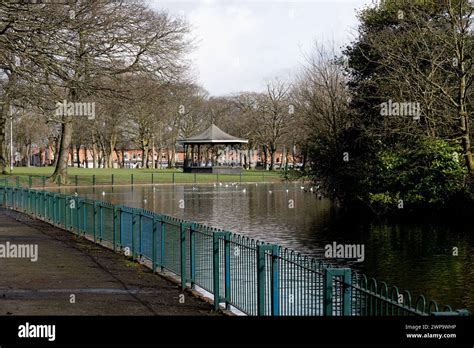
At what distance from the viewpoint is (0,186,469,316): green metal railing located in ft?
25.3

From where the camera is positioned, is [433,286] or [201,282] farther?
[433,286]

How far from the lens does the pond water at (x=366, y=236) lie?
630 inches

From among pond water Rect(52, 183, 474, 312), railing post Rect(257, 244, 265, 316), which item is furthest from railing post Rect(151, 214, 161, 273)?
pond water Rect(52, 183, 474, 312)

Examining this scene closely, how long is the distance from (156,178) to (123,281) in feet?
179

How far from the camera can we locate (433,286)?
1529 cm

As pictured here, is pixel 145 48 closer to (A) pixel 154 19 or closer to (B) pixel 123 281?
(A) pixel 154 19

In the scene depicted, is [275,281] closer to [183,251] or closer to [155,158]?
[183,251]

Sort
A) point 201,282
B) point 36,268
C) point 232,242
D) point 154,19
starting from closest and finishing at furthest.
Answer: point 232,242 → point 201,282 → point 36,268 → point 154,19

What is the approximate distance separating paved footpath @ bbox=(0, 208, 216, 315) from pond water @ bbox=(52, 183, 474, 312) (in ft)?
17.1

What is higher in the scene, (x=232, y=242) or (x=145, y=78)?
(x=145, y=78)

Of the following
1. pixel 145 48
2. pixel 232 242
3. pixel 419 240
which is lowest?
pixel 419 240

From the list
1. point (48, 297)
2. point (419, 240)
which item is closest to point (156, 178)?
point (419, 240)

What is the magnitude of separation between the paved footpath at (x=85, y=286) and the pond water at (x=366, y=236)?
522cm

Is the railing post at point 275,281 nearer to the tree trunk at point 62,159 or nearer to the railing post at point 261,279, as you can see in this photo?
the railing post at point 261,279
